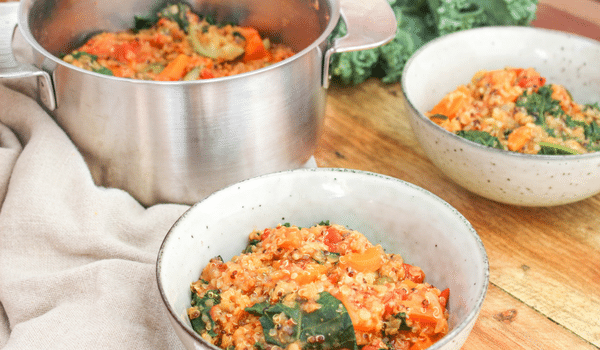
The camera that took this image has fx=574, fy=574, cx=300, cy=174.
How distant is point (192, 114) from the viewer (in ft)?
5.25

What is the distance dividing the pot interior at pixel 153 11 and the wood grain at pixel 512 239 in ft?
1.20

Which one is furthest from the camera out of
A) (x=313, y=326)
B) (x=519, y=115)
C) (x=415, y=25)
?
(x=415, y=25)

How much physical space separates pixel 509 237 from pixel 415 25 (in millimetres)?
1189

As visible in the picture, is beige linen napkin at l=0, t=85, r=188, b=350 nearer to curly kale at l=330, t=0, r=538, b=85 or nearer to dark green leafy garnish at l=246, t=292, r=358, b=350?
dark green leafy garnish at l=246, t=292, r=358, b=350

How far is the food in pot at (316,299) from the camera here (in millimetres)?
1211

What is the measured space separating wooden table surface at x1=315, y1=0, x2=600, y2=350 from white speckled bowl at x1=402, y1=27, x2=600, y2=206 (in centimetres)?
12

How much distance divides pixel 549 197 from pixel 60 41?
1.82 m

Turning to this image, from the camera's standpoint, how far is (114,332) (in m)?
1.44

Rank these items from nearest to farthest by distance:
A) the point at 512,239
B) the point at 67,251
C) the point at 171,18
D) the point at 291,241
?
the point at 291,241 → the point at 67,251 → the point at 512,239 → the point at 171,18

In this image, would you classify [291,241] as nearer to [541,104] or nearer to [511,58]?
[541,104]

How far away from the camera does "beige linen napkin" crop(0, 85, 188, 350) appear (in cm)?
146

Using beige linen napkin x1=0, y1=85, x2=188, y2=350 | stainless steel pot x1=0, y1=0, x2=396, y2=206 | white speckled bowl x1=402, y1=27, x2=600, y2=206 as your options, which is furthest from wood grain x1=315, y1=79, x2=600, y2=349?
beige linen napkin x1=0, y1=85, x2=188, y2=350

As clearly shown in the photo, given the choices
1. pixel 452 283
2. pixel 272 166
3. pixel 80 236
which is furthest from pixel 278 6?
pixel 452 283

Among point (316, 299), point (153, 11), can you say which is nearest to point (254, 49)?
point (153, 11)
